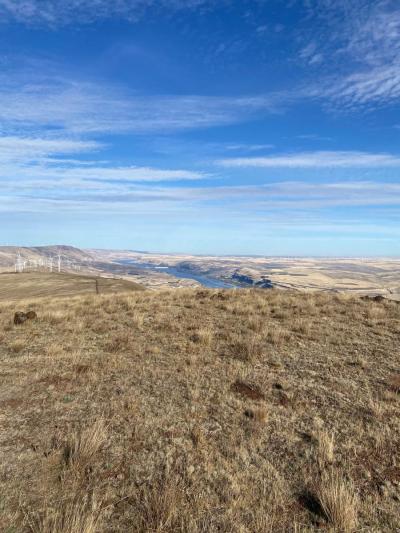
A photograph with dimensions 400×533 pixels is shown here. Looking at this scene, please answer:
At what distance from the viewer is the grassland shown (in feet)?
131

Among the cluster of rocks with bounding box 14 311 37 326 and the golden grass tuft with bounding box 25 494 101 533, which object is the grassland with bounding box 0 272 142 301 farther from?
the golden grass tuft with bounding box 25 494 101 533

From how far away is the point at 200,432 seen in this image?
6500 millimetres

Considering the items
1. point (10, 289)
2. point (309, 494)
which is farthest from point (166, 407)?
point (10, 289)

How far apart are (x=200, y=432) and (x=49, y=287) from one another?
143 ft

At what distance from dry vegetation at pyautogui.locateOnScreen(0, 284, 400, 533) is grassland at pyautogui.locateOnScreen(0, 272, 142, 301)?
2742 cm

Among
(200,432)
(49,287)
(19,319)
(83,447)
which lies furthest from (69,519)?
(49,287)

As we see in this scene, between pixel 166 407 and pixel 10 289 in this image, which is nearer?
pixel 166 407

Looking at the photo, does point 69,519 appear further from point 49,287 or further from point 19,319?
point 49,287

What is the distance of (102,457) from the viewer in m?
5.84

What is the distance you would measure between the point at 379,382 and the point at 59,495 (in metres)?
8.16

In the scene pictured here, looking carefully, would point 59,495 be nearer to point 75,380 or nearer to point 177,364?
point 75,380

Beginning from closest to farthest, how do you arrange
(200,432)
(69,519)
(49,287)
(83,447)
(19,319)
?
(69,519) < (83,447) < (200,432) < (19,319) < (49,287)

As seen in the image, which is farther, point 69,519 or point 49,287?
point 49,287

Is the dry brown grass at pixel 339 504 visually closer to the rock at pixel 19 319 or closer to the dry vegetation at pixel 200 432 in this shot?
the dry vegetation at pixel 200 432
